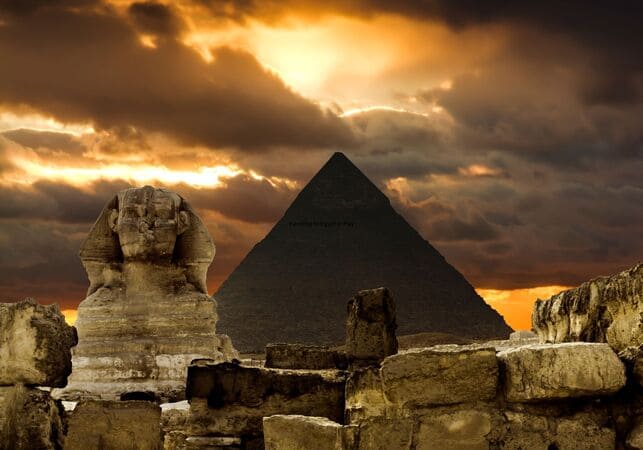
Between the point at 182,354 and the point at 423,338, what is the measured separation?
3026 inches

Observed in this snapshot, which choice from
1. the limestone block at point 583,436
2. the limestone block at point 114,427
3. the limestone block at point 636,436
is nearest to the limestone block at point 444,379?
the limestone block at point 583,436

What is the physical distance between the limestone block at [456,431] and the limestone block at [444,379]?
0.06 m

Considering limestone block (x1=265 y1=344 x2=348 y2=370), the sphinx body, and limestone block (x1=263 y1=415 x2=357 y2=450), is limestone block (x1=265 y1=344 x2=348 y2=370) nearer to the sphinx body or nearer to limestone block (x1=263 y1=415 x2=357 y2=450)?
limestone block (x1=263 y1=415 x2=357 y2=450)

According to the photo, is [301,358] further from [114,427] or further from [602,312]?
[602,312]

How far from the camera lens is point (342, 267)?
12681cm

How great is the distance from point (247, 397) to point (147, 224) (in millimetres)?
7555

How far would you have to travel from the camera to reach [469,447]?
158 inches

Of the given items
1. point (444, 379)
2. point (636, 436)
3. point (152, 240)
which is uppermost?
point (152, 240)

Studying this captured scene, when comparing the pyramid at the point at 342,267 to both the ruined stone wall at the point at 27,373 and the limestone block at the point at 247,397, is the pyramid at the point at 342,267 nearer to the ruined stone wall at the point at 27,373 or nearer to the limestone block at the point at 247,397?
the ruined stone wall at the point at 27,373

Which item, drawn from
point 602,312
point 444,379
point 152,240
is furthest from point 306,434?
point 152,240

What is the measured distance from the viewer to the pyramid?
12319cm

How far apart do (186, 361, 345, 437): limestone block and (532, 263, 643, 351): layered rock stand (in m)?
1.17

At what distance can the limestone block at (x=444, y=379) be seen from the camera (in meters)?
4.07

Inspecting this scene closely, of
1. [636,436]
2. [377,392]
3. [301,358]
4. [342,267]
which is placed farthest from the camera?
[342,267]
